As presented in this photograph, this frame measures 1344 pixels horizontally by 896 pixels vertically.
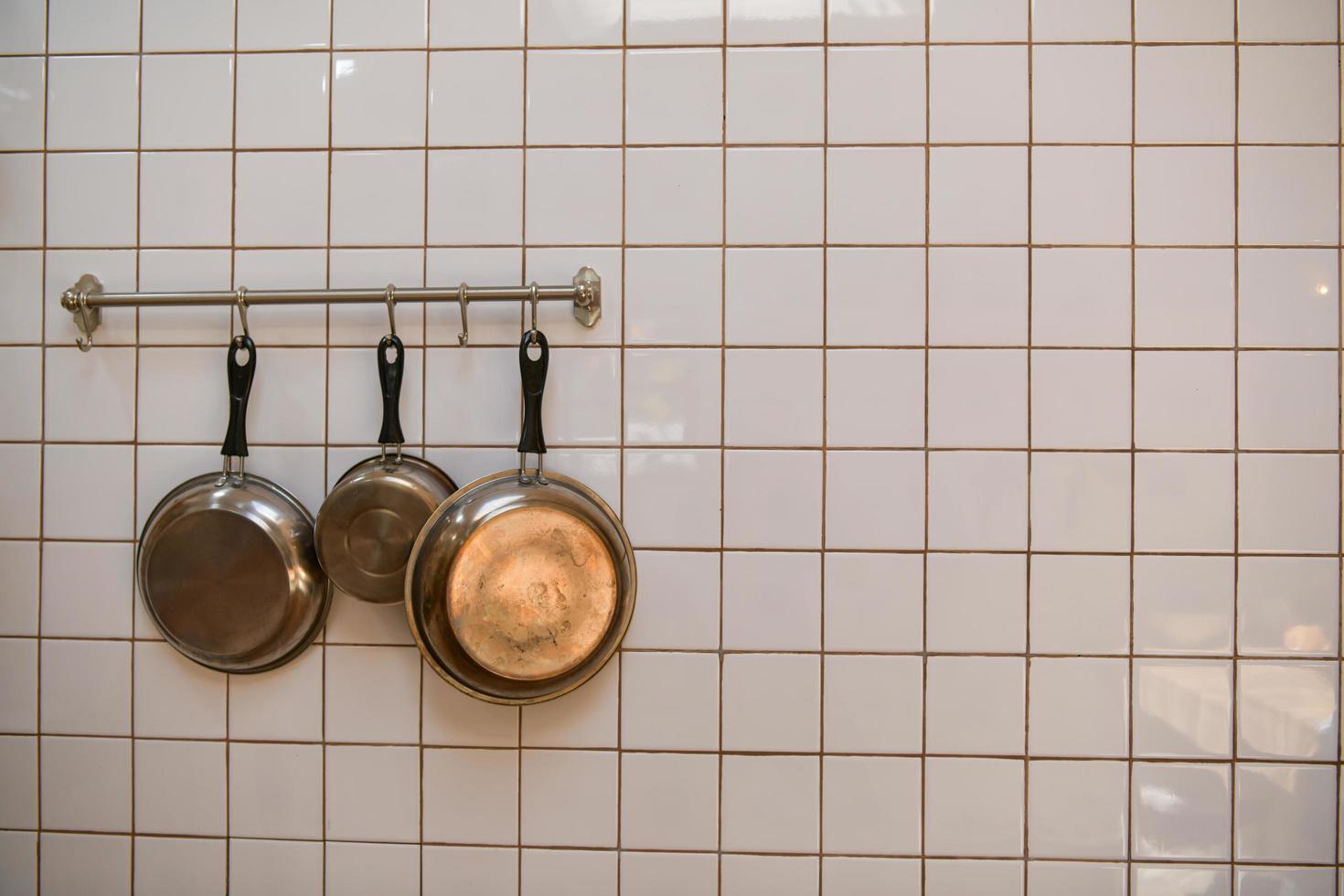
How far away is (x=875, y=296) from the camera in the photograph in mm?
1016

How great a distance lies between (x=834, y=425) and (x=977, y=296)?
238 millimetres

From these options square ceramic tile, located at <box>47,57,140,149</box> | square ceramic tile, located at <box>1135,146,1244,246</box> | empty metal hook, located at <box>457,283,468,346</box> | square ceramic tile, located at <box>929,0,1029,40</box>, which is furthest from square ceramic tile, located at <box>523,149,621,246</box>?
square ceramic tile, located at <box>1135,146,1244,246</box>

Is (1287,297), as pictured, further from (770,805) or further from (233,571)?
(233,571)

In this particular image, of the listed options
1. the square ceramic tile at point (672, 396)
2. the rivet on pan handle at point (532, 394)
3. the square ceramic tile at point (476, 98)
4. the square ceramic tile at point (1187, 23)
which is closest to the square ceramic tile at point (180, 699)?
the rivet on pan handle at point (532, 394)

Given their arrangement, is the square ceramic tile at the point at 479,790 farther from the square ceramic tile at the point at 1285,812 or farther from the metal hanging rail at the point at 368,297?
the square ceramic tile at the point at 1285,812

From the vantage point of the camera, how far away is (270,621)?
101 cm

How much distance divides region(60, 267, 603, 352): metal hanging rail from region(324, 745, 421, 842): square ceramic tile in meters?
0.53

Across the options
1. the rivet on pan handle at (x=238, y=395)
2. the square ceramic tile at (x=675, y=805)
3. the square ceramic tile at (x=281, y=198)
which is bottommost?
the square ceramic tile at (x=675, y=805)

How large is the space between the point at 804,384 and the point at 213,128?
0.82m

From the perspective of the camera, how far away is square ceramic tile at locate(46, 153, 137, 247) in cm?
106

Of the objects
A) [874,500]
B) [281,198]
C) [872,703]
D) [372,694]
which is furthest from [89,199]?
[872,703]

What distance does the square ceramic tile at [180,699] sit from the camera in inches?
41.2

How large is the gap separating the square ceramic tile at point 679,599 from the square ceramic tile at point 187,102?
77cm

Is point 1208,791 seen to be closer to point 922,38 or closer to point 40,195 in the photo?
point 922,38
